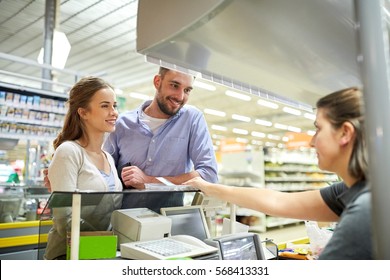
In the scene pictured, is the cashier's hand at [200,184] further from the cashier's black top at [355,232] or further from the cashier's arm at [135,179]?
the cashier's black top at [355,232]

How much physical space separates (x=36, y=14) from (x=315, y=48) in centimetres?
694

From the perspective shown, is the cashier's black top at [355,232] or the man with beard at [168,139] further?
the man with beard at [168,139]

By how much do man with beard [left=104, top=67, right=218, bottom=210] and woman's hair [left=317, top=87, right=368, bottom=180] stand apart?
120 centimetres

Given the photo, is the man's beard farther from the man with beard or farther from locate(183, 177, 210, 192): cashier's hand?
locate(183, 177, 210, 192): cashier's hand

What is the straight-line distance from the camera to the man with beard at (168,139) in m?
2.07

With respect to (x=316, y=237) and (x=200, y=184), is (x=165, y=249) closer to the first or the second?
(x=200, y=184)

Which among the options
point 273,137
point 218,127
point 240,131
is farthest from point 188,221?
point 273,137

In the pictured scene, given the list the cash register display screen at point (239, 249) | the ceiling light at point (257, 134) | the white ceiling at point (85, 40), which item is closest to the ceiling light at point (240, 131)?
the ceiling light at point (257, 134)

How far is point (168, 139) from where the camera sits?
82.8 inches

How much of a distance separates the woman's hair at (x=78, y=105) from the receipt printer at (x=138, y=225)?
51 cm

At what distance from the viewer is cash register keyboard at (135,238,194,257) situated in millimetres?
1166

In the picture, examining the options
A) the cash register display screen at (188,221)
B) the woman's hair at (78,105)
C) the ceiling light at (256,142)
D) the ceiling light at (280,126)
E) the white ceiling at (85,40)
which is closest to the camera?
the cash register display screen at (188,221)

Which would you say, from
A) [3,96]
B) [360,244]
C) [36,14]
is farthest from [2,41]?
[360,244]

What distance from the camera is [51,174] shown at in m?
1.47
